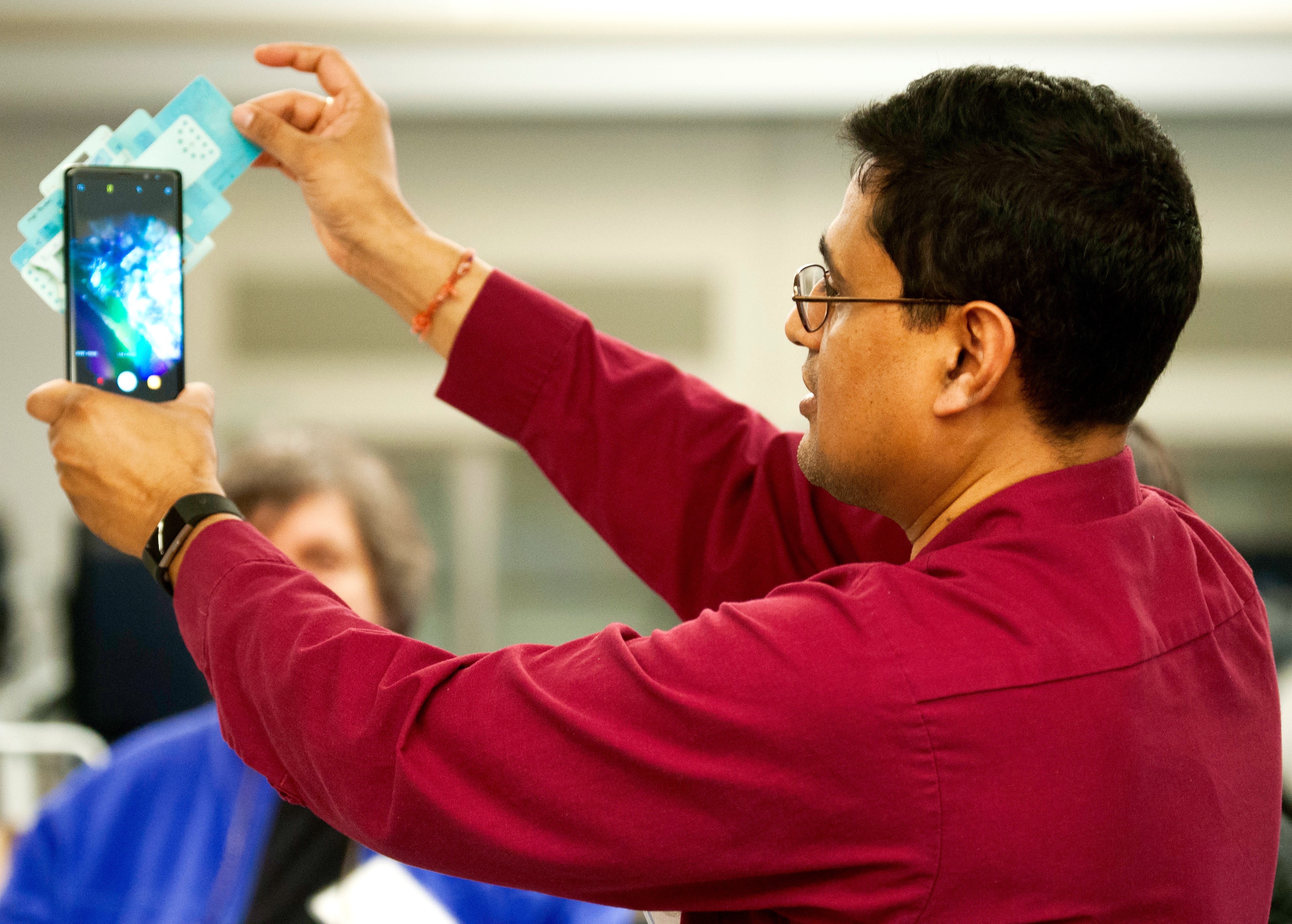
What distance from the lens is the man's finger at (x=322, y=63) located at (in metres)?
1.08

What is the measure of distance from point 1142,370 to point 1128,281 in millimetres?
76

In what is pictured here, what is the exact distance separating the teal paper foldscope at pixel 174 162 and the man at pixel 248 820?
574 mm

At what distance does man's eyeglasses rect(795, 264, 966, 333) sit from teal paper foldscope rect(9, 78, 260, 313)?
19.2 inches

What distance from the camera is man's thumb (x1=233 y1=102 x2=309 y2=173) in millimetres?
1026

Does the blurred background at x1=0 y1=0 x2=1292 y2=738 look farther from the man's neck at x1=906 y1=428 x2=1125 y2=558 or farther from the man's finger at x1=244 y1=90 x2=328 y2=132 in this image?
the man's neck at x1=906 y1=428 x2=1125 y2=558

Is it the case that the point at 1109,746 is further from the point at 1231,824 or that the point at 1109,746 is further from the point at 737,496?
the point at 737,496

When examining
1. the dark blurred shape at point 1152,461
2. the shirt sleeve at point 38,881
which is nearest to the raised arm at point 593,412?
the dark blurred shape at point 1152,461

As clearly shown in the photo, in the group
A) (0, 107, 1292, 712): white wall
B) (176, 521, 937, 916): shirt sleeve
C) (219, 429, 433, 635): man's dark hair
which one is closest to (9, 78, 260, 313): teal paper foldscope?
(176, 521, 937, 916): shirt sleeve

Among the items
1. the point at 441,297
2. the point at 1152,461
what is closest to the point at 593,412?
the point at 441,297

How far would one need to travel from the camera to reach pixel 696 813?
710 mm

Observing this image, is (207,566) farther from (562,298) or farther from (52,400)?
(562,298)

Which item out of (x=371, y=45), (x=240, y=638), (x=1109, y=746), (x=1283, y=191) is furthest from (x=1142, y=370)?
(x=1283, y=191)

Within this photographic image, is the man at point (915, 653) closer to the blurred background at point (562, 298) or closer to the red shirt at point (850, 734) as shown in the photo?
the red shirt at point (850, 734)

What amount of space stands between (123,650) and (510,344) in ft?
6.05
